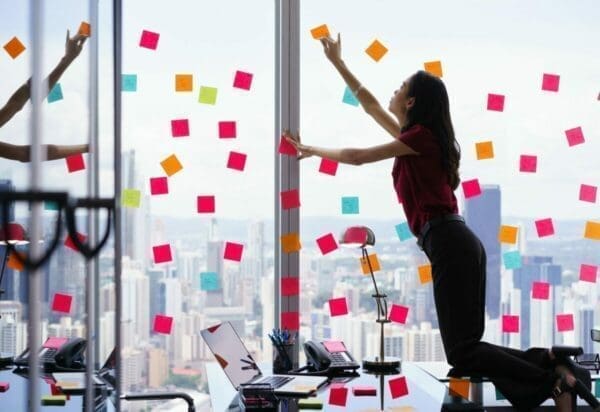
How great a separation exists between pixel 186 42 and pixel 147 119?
13.5 inches

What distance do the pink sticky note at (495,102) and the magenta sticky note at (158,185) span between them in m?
1.36

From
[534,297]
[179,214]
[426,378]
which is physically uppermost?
[179,214]

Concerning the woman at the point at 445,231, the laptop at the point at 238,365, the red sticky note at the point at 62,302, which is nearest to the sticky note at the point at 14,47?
the red sticky note at the point at 62,302

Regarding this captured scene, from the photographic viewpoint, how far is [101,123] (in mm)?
1610

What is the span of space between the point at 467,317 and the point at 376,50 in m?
1.21

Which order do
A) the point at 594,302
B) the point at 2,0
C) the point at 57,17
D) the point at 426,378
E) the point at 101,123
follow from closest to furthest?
the point at 2,0
the point at 57,17
the point at 101,123
the point at 426,378
the point at 594,302

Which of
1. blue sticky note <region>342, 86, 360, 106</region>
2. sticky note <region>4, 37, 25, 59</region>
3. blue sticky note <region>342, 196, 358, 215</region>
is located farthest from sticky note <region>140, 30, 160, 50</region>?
sticky note <region>4, 37, 25, 59</region>

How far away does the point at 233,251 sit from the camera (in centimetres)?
353

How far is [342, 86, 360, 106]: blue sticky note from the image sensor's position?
3.50 meters

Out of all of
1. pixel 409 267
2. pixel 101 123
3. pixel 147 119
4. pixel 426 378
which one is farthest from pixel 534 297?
pixel 101 123

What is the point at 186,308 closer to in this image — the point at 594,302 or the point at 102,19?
the point at 594,302

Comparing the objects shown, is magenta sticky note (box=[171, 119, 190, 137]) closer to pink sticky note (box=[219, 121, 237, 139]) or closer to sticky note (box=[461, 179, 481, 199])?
pink sticky note (box=[219, 121, 237, 139])

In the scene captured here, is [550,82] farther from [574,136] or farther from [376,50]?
[376,50]

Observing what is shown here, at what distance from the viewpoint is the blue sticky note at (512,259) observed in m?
3.60
